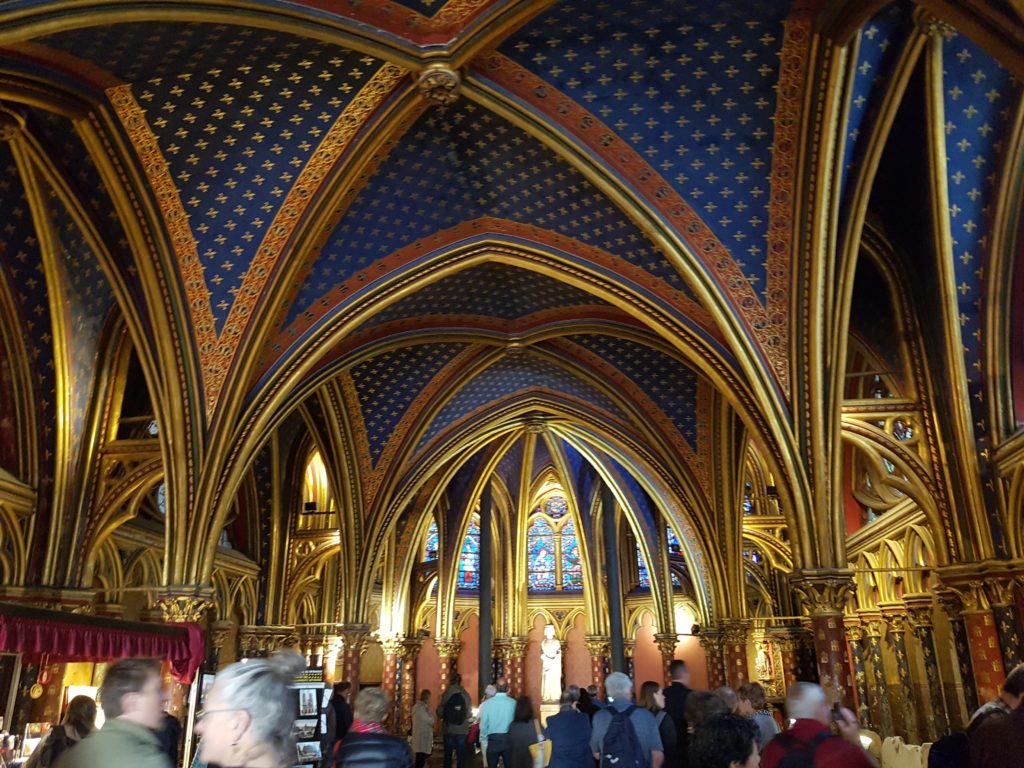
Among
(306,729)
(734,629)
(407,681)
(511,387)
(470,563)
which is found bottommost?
(407,681)

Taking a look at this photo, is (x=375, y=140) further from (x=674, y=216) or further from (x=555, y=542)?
(x=555, y=542)

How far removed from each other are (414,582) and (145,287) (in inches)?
676

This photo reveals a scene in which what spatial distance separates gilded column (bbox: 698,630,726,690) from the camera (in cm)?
1711

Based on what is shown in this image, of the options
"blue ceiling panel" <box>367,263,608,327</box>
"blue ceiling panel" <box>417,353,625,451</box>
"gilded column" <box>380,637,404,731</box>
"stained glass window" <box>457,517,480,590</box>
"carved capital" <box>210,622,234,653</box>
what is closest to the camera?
"blue ceiling panel" <box>367,263,608,327</box>

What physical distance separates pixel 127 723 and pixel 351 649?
15.0 meters

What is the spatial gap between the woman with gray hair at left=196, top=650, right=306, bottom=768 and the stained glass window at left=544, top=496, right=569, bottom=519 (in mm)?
26859

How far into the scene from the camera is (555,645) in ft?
72.2

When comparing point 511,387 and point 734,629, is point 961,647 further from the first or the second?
point 511,387

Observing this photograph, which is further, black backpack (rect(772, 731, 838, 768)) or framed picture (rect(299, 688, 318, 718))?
framed picture (rect(299, 688, 318, 718))

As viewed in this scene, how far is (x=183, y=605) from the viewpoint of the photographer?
10.2 meters

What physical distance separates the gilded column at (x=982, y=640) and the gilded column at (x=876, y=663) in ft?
20.4

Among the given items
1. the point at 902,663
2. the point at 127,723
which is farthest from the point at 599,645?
the point at 127,723

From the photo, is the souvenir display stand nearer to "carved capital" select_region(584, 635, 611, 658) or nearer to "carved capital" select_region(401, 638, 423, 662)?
"carved capital" select_region(401, 638, 423, 662)

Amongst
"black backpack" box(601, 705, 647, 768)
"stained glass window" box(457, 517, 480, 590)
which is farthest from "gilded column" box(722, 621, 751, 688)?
"black backpack" box(601, 705, 647, 768)
